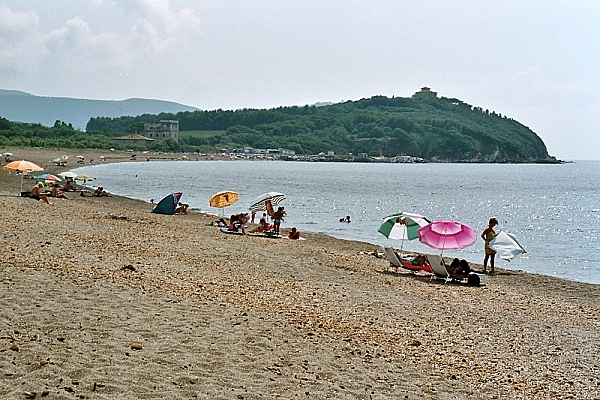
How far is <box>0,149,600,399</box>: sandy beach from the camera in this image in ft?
21.9

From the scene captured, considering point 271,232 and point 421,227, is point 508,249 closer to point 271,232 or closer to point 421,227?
point 421,227

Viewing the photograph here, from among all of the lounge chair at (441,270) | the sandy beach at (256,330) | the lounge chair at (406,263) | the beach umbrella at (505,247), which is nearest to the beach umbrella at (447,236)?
the lounge chair at (441,270)

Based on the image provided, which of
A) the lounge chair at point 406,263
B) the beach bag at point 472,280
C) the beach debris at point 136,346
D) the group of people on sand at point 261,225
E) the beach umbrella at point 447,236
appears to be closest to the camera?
the beach debris at point 136,346

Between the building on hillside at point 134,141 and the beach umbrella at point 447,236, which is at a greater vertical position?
the building on hillside at point 134,141

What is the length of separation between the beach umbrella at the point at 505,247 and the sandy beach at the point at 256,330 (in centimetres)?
213

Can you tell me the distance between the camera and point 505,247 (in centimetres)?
1775

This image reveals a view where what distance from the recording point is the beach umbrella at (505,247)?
17453 mm

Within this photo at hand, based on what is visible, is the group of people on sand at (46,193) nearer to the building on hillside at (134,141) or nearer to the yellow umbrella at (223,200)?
the yellow umbrella at (223,200)

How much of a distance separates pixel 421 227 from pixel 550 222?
30.8m

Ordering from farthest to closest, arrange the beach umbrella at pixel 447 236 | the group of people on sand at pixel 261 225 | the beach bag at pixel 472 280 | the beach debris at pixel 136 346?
the group of people on sand at pixel 261 225
the beach umbrella at pixel 447 236
the beach bag at pixel 472 280
the beach debris at pixel 136 346

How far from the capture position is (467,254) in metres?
25.8

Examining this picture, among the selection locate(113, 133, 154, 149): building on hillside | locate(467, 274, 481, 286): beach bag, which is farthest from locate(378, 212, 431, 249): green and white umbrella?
locate(113, 133, 154, 149): building on hillside

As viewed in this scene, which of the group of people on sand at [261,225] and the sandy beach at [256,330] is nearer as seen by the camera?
the sandy beach at [256,330]

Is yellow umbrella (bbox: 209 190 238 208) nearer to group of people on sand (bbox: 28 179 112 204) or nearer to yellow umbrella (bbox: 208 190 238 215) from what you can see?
yellow umbrella (bbox: 208 190 238 215)
